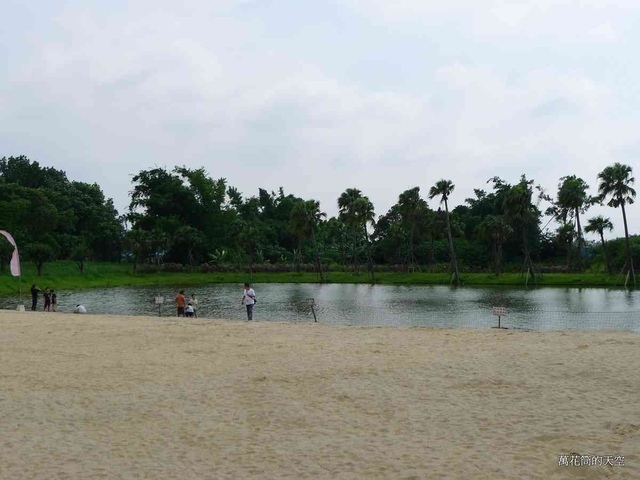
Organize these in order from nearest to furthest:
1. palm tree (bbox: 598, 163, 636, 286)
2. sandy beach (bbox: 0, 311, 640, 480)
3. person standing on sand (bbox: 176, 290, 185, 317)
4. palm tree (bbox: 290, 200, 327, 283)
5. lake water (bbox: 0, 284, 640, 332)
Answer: sandy beach (bbox: 0, 311, 640, 480) → person standing on sand (bbox: 176, 290, 185, 317) → lake water (bbox: 0, 284, 640, 332) → palm tree (bbox: 598, 163, 636, 286) → palm tree (bbox: 290, 200, 327, 283)

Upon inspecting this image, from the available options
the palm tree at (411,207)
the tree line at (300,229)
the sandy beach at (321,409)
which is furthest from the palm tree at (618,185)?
A: the sandy beach at (321,409)

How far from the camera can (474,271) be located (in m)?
80.6

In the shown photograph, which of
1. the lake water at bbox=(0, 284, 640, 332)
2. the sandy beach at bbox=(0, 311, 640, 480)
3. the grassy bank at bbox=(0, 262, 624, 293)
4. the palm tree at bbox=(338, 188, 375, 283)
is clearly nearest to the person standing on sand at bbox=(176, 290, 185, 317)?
the lake water at bbox=(0, 284, 640, 332)

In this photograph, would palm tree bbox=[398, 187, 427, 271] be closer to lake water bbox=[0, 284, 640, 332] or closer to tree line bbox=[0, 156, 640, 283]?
tree line bbox=[0, 156, 640, 283]

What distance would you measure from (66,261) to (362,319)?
6267cm

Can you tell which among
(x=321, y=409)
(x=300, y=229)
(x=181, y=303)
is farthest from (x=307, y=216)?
(x=321, y=409)

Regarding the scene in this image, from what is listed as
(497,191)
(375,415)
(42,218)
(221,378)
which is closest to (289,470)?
(375,415)

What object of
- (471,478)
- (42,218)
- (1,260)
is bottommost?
(471,478)

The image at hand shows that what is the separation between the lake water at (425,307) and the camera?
31.8 m

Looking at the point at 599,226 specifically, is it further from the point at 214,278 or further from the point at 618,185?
the point at 214,278

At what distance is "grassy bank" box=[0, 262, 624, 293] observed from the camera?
2472 inches

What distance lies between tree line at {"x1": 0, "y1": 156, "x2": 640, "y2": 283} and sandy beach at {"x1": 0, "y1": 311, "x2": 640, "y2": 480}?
5211 centimetres

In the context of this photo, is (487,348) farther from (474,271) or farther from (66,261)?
(66,261)

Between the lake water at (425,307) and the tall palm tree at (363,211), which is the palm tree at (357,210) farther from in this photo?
the lake water at (425,307)
